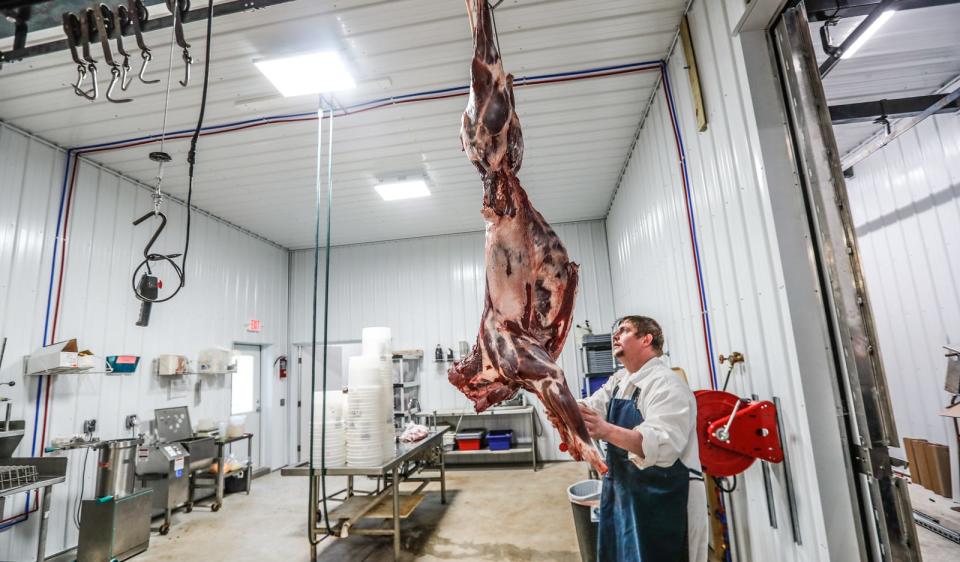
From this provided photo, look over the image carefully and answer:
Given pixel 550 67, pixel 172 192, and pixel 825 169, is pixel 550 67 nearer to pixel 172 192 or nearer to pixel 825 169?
pixel 825 169

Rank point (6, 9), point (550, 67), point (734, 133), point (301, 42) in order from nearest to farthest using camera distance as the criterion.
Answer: point (6, 9)
point (734, 133)
point (301, 42)
point (550, 67)

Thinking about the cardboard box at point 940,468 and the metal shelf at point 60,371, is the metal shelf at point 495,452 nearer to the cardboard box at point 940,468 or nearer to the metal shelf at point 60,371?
the cardboard box at point 940,468

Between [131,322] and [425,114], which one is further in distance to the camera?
[131,322]

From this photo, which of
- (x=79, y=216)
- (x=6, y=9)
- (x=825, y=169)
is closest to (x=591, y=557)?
(x=825, y=169)

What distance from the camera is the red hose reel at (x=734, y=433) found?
206cm

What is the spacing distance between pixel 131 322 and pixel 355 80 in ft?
12.4

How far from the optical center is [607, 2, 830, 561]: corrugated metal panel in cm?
201

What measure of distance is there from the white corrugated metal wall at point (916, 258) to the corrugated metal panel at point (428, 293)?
332cm

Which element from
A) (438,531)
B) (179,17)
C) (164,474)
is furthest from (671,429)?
(164,474)

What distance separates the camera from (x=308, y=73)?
349 cm

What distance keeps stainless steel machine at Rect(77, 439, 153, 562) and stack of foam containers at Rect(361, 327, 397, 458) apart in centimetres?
239

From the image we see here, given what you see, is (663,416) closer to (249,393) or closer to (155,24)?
(155,24)

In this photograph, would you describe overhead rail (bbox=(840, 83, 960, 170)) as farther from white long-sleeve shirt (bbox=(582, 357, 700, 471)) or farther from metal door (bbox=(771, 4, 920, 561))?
white long-sleeve shirt (bbox=(582, 357, 700, 471))

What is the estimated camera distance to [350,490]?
4926 mm
